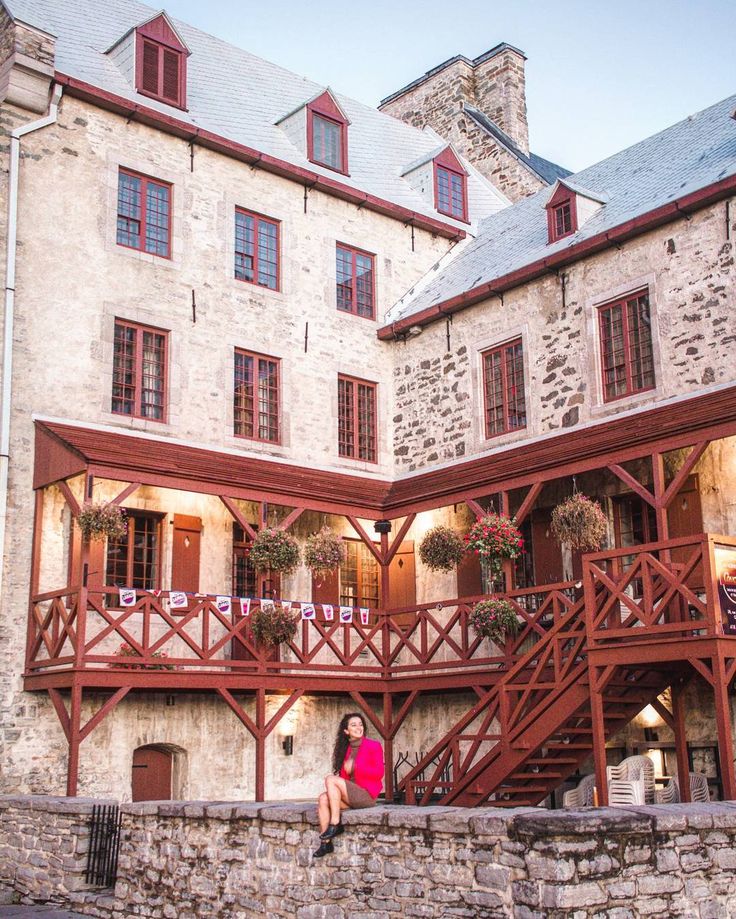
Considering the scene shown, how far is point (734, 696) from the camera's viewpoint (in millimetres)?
12680

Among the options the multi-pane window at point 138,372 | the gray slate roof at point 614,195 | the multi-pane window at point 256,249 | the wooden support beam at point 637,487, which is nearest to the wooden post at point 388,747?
the wooden support beam at point 637,487

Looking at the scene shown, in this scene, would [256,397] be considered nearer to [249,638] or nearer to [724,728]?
[249,638]

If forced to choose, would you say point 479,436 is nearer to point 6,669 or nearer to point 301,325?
point 301,325

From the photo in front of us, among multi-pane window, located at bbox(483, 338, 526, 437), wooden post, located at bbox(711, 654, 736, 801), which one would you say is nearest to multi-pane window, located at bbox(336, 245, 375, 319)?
multi-pane window, located at bbox(483, 338, 526, 437)

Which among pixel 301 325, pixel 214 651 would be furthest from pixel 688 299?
pixel 214 651

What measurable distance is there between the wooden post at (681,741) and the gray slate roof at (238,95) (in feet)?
33.5

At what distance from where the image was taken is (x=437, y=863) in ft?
21.6

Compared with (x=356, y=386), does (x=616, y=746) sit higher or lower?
lower

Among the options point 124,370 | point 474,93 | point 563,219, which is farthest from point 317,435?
point 474,93

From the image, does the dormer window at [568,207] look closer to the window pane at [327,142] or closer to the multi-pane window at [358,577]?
the window pane at [327,142]

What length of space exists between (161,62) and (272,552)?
304 inches

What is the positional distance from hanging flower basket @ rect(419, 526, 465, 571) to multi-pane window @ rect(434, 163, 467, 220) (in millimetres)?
7368

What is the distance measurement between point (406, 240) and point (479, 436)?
453 centimetres

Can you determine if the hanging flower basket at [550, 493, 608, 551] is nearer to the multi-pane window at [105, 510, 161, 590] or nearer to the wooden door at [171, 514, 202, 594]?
the wooden door at [171, 514, 202, 594]
